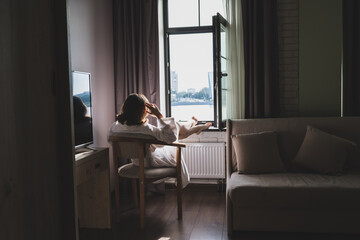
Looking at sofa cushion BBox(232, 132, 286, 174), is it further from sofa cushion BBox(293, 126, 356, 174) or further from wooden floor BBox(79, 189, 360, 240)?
wooden floor BBox(79, 189, 360, 240)

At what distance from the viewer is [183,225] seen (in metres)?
3.11

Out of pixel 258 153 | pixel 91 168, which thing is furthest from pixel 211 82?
pixel 91 168

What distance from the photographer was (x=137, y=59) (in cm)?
414

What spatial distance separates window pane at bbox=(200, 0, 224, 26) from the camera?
13.9 feet

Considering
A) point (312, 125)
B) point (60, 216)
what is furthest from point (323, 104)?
point (60, 216)

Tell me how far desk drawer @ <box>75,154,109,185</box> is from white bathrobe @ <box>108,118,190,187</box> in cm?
28

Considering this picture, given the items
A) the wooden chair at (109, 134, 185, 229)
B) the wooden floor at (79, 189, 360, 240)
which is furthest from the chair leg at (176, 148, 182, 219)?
the wooden floor at (79, 189, 360, 240)

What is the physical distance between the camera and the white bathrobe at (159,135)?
3139mm

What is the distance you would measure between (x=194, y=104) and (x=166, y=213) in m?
1.47

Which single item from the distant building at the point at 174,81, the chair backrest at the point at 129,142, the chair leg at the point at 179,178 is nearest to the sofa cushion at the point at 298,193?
the chair leg at the point at 179,178

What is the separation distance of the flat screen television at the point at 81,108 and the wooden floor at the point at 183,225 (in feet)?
2.67

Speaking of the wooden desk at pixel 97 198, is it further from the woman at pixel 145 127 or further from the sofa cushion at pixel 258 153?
the sofa cushion at pixel 258 153

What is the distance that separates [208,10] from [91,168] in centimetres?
250

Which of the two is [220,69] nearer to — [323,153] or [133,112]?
[133,112]
